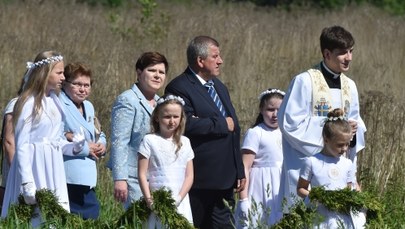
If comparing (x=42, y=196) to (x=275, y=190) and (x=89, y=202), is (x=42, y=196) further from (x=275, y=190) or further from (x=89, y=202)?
(x=275, y=190)

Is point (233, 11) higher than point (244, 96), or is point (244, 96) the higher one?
point (233, 11)

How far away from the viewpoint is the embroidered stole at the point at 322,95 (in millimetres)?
8148

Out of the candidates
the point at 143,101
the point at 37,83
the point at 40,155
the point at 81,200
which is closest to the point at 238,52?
the point at 81,200

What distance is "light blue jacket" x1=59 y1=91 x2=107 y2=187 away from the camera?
8602 millimetres

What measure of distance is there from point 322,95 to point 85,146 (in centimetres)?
164

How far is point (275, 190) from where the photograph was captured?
9133 millimetres

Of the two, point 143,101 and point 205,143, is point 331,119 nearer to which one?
point 205,143

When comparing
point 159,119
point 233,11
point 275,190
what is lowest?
point 275,190

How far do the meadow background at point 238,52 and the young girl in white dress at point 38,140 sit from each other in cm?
146

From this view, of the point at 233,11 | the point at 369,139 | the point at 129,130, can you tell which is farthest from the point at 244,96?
the point at 233,11

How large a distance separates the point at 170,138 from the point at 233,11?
13.1 meters

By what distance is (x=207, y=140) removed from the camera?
8.32m

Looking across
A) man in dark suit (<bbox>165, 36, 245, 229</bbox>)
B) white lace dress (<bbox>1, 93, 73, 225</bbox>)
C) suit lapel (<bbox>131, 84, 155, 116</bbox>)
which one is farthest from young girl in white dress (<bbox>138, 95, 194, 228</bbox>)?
white lace dress (<bbox>1, 93, 73, 225</bbox>)

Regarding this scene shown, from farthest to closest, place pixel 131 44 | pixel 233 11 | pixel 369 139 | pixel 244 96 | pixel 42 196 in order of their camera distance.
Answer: pixel 233 11 < pixel 131 44 < pixel 244 96 < pixel 369 139 < pixel 42 196
